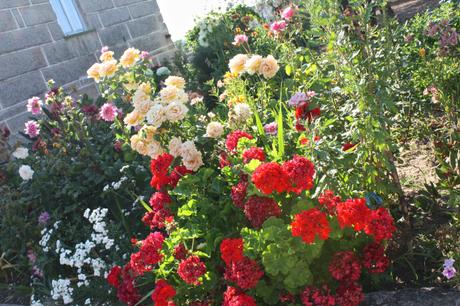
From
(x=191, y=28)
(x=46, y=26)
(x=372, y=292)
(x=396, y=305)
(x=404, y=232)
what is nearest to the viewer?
(x=396, y=305)

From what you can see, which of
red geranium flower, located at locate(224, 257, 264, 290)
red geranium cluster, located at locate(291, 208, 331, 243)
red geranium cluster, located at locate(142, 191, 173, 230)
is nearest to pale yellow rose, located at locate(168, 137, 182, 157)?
red geranium cluster, located at locate(142, 191, 173, 230)

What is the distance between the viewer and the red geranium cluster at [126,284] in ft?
8.21

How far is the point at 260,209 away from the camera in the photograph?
7.54ft

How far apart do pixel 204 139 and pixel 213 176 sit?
36 centimetres

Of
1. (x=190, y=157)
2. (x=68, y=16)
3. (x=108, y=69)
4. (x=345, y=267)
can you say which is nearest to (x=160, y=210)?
(x=190, y=157)

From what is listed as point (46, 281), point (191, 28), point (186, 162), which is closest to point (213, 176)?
point (186, 162)

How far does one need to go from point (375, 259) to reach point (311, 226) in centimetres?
41

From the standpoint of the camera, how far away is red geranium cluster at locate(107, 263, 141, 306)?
8.21ft

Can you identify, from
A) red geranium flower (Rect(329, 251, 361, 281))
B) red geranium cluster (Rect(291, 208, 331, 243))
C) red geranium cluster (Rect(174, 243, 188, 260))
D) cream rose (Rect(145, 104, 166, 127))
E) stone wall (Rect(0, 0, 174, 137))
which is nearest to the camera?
red geranium cluster (Rect(291, 208, 331, 243))

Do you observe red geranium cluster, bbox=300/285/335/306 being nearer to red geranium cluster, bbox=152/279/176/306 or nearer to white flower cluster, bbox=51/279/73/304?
red geranium cluster, bbox=152/279/176/306

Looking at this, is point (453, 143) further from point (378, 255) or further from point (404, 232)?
point (378, 255)

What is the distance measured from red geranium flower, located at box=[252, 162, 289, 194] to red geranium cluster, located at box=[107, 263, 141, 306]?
Result: 0.89 m

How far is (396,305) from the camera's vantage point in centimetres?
220

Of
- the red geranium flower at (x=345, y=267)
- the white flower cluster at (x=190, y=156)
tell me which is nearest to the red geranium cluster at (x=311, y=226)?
the red geranium flower at (x=345, y=267)
